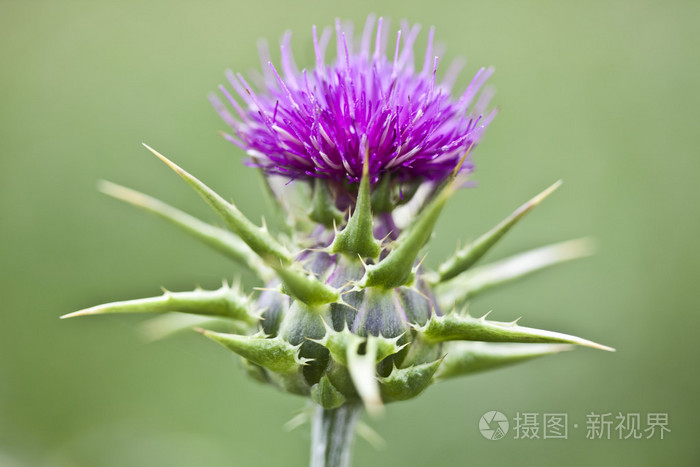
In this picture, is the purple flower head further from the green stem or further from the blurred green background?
the blurred green background

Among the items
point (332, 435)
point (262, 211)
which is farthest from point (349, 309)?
point (262, 211)

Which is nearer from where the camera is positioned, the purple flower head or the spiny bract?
the spiny bract

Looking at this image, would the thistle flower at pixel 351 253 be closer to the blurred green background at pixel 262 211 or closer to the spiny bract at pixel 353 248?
the spiny bract at pixel 353 248

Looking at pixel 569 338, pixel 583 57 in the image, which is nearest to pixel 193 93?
pixel 583 57

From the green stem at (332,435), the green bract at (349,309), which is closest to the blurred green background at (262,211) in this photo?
the green stem at (332,435)

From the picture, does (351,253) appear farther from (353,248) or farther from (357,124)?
(357,124)

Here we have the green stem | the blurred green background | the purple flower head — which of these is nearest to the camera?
the purple flower head

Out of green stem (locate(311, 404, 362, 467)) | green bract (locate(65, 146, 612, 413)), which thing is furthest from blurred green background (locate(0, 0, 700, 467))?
green bract (locate(65, 146, 612, 413))
